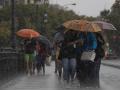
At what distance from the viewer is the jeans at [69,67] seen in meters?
20.3

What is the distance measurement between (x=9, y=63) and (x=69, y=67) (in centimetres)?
445

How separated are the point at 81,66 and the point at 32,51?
1000cm

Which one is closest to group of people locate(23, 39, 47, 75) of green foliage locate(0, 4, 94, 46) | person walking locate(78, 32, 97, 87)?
person walking locate(78, 32, 97, 87)

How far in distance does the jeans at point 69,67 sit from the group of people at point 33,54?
8753mm

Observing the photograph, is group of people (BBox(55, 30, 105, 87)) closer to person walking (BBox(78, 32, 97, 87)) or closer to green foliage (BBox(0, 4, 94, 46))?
person walking (BBox(78, 32, 97, 87))

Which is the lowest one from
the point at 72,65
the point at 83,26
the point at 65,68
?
the point at 65,68

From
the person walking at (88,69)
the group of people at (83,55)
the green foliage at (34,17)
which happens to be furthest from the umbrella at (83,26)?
the green foliage at (34,17)

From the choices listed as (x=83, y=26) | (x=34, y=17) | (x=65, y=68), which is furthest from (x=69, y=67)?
(x=34, y=17)

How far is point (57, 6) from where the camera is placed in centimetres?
14438

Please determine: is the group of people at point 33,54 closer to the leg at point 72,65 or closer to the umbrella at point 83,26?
the umbrella at point 83,26

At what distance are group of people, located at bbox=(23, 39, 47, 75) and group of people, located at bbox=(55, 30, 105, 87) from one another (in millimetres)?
8922

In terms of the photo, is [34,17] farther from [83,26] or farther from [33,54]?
[83,26]

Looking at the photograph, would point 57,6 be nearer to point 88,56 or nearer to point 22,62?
point 22,62

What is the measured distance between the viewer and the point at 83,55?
1977cm
